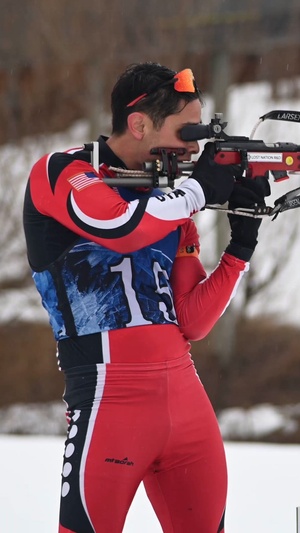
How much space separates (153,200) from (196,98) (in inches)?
10.0

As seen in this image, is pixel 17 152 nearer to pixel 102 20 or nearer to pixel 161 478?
pixel 102 20

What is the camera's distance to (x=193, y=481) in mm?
1780

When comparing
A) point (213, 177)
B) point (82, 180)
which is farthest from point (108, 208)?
point (213, 177)


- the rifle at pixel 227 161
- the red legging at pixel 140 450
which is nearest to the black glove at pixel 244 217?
the rifle at pixel 227 161

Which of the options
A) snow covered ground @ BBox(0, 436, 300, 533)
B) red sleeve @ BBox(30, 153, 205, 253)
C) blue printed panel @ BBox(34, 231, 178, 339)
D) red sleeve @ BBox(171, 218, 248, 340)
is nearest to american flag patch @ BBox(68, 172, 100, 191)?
red sleeve @ BBox(30, 153, 205, 253)

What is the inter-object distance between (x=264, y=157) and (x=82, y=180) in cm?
37

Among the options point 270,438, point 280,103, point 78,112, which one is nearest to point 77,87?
point 78,112

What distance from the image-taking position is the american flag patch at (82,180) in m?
1.71

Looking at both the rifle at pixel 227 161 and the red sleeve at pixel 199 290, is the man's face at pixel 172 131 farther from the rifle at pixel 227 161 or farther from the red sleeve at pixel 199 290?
the red sleeve at pixel 199 290

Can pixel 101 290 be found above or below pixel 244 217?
below

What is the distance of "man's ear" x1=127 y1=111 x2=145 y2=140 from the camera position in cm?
180

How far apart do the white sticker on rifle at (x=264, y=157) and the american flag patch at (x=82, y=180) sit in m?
0.31

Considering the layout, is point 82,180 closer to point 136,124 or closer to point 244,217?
point 136,124

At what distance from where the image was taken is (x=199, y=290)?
6.08 feet
